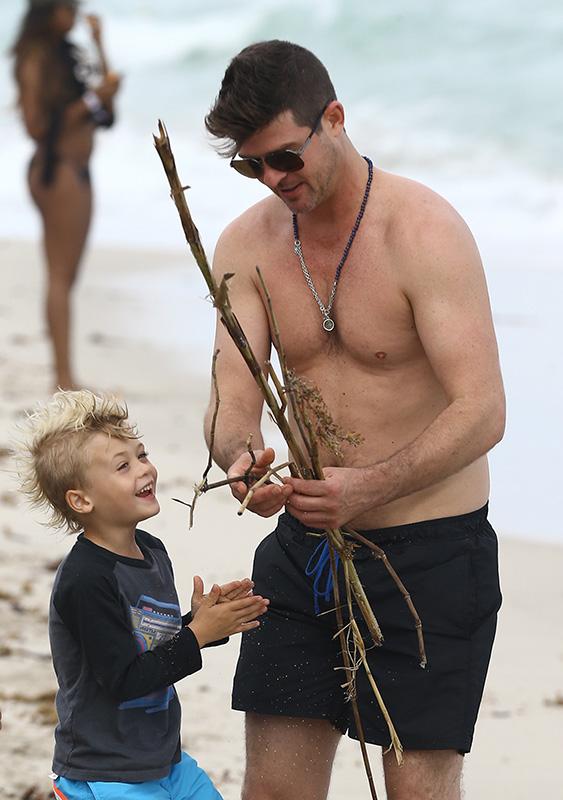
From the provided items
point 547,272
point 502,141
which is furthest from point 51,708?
point 502,141

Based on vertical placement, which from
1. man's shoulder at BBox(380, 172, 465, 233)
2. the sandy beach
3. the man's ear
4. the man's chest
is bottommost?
the sandy beach

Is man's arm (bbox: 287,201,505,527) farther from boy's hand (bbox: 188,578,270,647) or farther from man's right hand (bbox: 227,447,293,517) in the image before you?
boy's hand (bbox: 188,578,270,647)

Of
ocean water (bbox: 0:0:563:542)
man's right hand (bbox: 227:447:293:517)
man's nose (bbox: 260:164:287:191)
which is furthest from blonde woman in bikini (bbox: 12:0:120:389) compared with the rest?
man's right hand (bbox: 227:447:293:517)

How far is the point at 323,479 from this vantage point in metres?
3.07

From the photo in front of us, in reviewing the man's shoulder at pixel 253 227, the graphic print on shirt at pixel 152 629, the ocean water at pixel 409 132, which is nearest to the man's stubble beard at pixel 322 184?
the man's shoulder at pixel 253 227

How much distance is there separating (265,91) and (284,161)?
159 mm

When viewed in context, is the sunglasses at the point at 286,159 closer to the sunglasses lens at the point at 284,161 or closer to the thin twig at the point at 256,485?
the sunglasses lens at the point at 284,161

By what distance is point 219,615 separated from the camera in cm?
308

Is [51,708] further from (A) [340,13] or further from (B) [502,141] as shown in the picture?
(A) [340,13]

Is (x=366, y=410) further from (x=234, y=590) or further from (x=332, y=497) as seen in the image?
(x=234, y=590)

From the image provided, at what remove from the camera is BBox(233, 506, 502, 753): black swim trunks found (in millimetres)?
3393

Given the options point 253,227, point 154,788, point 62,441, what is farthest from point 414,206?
point 154,788

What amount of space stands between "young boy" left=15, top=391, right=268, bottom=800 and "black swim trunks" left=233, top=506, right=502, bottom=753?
390mm

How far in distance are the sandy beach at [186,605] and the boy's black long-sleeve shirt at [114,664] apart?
3.02 feet
